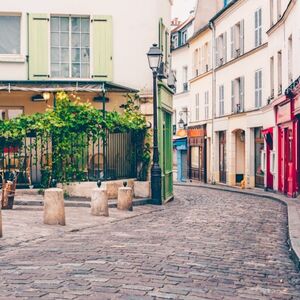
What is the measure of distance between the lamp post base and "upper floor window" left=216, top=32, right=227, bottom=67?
16.4 m

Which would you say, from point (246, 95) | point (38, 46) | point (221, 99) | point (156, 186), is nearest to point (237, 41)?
point (246, 95)

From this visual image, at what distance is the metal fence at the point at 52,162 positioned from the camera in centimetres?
1612

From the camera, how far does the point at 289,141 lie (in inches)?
882

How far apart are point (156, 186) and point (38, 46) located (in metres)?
5.03

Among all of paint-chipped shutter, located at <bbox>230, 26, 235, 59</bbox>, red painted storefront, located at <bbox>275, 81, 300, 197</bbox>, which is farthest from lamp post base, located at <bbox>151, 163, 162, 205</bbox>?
paint-chipped shutter, located at <bbox>230, 26, 235, 59</bbox>

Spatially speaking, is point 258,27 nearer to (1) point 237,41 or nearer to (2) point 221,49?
(1) point 237,41

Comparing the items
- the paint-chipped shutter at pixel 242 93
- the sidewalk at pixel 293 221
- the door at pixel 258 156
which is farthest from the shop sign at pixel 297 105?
the paint-chipped shutter at pixel 242 93

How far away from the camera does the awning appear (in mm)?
16312

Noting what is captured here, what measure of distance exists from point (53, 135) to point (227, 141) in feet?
57.3

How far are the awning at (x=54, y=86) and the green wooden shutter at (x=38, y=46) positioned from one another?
1204 mm

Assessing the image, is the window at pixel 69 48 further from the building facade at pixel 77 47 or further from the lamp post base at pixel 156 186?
the lamp post base at pixel 156 186

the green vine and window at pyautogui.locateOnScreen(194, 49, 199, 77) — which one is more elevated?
window at pyautogui.locateOnScreen(194, 49, 199, 77)

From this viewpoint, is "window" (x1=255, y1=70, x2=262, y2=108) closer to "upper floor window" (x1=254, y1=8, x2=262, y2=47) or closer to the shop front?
"upper floor window" (x1=254, y1=8, x2=262, y2=47)

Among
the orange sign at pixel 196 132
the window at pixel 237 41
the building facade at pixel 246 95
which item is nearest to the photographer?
the building facade at pixel 246 95
